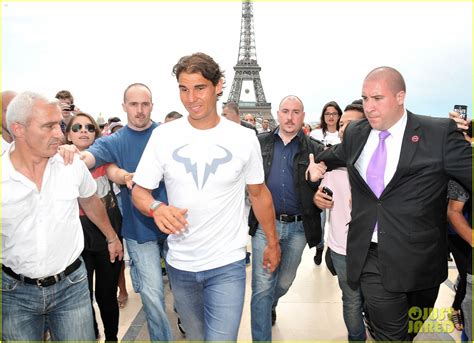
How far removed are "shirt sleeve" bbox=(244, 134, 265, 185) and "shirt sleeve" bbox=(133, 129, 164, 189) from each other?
0.62 metres

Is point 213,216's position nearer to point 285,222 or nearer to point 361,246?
point 361,246

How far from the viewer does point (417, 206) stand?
108 inches

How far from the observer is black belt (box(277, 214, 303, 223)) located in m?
3.95

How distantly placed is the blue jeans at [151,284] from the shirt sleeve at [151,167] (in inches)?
38.3

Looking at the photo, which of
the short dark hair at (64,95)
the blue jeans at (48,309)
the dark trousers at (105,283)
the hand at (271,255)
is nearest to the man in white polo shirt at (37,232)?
the blue jeans at (48,309)

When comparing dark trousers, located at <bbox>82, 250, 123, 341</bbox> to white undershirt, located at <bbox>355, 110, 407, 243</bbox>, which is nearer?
white undershirt, located at <bbox>355, 110, 407, 243</bbox>

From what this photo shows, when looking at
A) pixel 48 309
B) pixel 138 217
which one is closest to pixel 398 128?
pixel 138 217

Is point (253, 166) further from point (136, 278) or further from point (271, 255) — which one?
point (136, 278)

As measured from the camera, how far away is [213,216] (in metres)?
2.67

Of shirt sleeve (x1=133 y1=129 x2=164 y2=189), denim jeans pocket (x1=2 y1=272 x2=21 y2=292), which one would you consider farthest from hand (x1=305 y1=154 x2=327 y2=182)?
denim jeans pocket (x1=2 y1=272 x2=21 y2=292)

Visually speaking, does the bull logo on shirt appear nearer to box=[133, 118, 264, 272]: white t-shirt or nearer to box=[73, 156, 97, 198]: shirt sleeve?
box=[133, 118, 264, 272]: white t-shirt

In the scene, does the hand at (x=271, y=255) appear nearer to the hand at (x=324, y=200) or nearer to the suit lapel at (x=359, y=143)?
the hand at (x=324, y=200)

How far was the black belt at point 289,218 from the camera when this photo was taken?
13.0ft

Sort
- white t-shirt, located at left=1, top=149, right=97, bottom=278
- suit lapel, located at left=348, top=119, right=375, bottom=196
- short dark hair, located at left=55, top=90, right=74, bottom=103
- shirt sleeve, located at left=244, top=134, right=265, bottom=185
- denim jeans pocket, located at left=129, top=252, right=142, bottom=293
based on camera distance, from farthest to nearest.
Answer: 1. short dark hair, located at left=55, top=90, right=74, bottom=103
2. denim jeans pocket, located at left=129, top=252, right=142, bottom=293
3. suit lapel, located at left=348, top=119, right=375, bottom=196
4. shirt sleeve, located at left=244, top=134, right=265, bottom=185
5. white t-shirt, located at left=1, top=149, right=97, bottom=278
